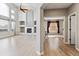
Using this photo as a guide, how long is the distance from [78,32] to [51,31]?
15.9 m

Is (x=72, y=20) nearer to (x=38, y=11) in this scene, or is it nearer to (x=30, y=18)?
(x=38, y=11)

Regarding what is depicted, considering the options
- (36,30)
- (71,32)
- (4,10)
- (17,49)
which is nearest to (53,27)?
(4,10)

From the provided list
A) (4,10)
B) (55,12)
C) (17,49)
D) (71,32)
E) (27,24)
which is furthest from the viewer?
(27,24)

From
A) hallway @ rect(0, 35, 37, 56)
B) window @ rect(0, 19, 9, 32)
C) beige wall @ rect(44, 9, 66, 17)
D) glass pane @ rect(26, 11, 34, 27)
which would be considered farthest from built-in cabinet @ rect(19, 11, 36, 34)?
hallway @ rect(0, 35, 37, 56)

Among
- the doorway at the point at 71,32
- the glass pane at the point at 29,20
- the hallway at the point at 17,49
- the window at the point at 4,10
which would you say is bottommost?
the hallway at the point at 17,49

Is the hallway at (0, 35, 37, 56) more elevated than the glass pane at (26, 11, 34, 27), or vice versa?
the glass pane at (26, 11, 34, 27)

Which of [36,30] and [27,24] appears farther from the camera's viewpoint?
[27,24]

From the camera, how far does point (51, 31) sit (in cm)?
2225

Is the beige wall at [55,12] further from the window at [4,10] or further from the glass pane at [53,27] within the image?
the glass pane at [53,27]

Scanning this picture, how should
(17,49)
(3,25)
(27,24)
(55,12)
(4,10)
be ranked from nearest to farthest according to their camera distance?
(17,49)
(55,12)
(3,25)
(4,10)
(27,24)

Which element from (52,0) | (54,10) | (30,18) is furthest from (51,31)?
(52,0)

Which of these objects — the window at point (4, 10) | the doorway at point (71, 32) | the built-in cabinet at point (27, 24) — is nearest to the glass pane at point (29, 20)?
the built-in cabinet at point (27, 24)

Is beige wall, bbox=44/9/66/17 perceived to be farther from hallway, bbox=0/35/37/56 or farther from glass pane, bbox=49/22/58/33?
glass pane, bbox=49/22/58/33

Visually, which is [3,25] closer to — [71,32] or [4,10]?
[4,10]
